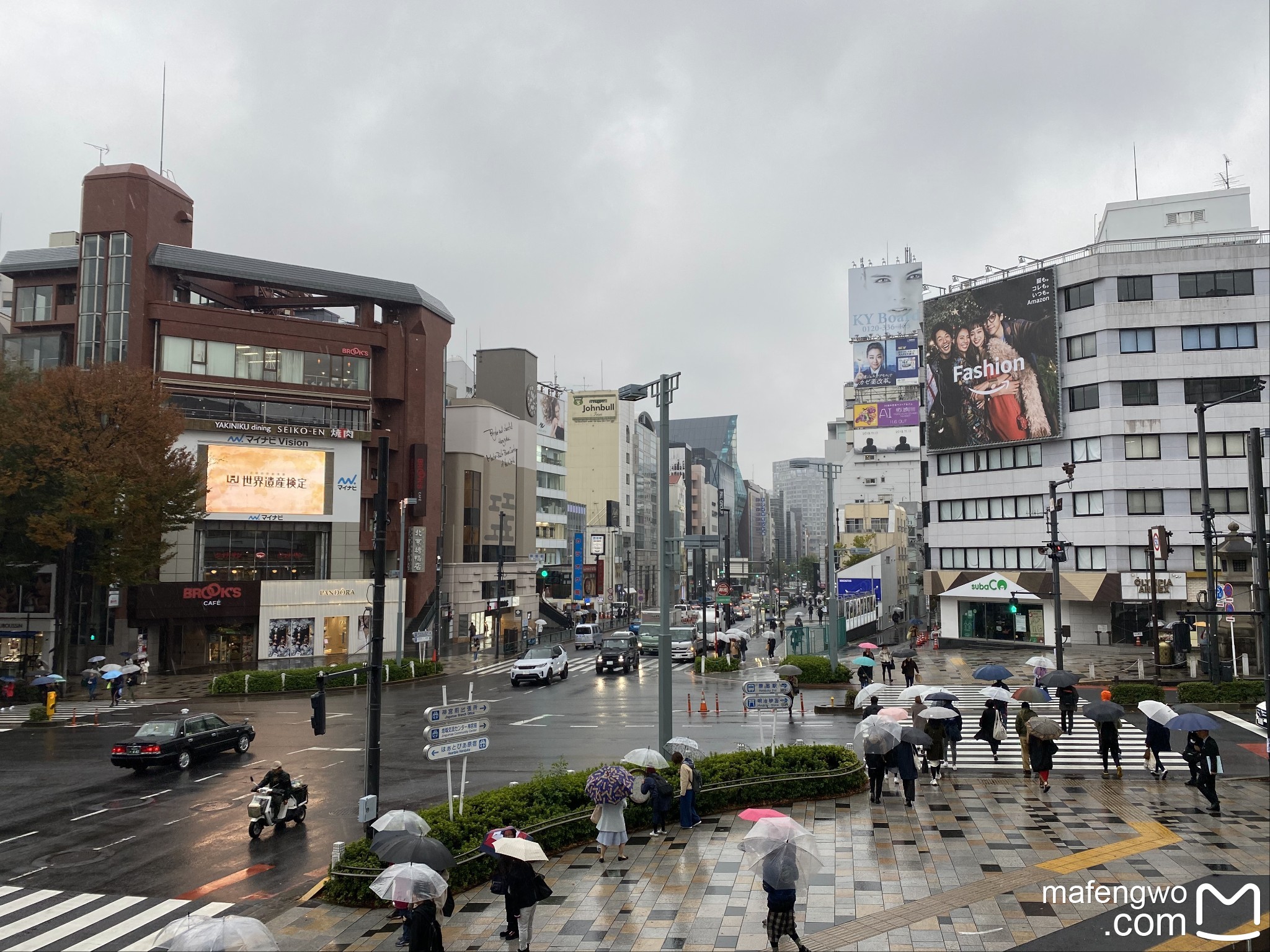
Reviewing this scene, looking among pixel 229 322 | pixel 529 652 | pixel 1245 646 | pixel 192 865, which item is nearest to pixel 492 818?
pixel 192 865

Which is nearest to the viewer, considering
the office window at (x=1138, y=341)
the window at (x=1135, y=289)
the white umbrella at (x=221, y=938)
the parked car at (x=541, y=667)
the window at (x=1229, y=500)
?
the white umbrella at (x=221, y=938)

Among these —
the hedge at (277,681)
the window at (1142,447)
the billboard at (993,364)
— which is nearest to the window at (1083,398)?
the billboard at (993,364)

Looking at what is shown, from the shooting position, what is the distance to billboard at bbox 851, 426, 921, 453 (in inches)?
5123

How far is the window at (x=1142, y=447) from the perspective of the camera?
168 feet

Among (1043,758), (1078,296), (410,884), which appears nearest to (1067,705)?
(1043,758)

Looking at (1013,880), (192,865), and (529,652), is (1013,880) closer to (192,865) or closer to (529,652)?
(192,865)

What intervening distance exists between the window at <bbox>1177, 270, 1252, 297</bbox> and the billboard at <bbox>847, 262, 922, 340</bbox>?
245 feet

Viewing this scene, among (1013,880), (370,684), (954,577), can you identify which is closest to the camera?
(1013,880)

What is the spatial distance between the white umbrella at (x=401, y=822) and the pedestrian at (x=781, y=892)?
5.03 metres

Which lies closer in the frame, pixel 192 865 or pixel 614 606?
pixel 192 865

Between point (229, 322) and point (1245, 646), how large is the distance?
57186mm

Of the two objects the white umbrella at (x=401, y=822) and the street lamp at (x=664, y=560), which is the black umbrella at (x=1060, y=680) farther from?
the white umbrella at (x=401, y=822)

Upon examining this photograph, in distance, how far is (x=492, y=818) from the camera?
14312 mm

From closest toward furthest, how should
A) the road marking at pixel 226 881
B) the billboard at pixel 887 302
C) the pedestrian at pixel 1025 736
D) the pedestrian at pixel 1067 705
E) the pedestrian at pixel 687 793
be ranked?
the road marking at pixel 226 881
the pedestrian at pixel 687 793
the pedestrian at pixel 1025 736
the pedestrian at pixel 1067 705
the billboard at pixel 887 302
